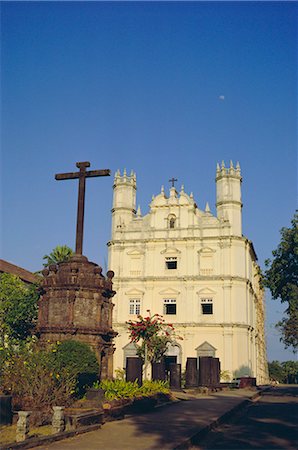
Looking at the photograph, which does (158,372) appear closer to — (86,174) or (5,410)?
(86,174)

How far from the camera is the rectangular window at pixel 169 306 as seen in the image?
145 ft

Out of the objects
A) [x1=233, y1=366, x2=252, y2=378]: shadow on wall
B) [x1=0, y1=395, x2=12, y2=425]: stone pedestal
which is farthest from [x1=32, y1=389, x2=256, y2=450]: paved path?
[x1=233, y1=366, x2=252, y2=378]: shadow on wall

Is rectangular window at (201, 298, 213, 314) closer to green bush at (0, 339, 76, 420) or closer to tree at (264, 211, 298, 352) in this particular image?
tree at (264, 211, 298, 352)

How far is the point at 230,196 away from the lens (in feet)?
148

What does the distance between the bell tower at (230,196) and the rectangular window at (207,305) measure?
630 centimetres

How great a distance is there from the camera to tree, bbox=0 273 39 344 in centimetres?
3172

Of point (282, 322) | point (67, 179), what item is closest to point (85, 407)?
point (67, 179)

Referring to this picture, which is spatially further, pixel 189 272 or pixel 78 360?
pixel 189 272

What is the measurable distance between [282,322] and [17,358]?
20614 millimetres

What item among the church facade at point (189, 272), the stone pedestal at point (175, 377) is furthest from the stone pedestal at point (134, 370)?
the church facade at point (189, 272)

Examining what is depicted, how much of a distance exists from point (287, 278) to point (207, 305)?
12.6 meters

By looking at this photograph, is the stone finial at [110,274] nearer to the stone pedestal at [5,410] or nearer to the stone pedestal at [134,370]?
the stone pedestal at [134,370]

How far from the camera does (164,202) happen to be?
46594mm

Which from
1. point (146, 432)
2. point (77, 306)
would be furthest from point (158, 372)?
point (146, 432)
